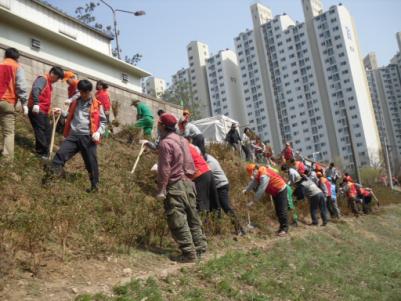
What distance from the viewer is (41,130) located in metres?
7.18

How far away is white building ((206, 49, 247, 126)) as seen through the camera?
86312 millimetres

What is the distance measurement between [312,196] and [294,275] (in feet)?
16.9

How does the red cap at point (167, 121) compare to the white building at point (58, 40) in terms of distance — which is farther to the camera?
the white building at point (58, 40)

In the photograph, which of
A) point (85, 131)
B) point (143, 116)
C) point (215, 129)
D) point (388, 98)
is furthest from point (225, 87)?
point (85, 131)

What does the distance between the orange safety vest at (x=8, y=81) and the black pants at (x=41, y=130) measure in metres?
0.76

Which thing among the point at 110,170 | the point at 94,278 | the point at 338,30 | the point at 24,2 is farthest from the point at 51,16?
the point at 338,30

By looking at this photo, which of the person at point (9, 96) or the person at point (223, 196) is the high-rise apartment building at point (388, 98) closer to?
the person at point (223, 196)

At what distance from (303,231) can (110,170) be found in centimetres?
425

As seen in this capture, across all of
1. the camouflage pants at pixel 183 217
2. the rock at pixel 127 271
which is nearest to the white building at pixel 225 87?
the camouflage pants at pixel 183 217

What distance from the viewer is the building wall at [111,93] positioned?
9930 millimetres

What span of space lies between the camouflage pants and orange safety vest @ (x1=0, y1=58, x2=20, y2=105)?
10.2 ft

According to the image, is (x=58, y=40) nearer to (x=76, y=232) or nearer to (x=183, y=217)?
(x=76, y=232)

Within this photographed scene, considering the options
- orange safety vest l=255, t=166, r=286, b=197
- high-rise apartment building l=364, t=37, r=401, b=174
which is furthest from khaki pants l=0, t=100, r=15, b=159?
high-rise apartment building l=364, t=37, r=401, b=174

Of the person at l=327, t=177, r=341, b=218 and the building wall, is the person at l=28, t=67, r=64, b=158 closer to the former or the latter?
the building wall
